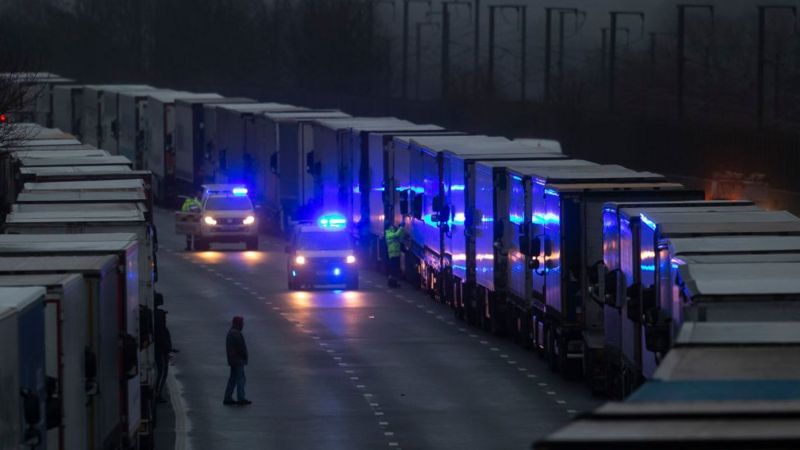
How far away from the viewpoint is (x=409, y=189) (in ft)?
167

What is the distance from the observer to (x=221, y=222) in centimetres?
6194

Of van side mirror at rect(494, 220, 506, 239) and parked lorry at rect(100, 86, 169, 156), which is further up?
parked lorry at rect(100, 86, 169, 156)

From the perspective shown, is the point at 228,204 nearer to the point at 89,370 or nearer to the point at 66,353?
the point at 89,370

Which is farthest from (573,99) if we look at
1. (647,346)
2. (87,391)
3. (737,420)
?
(737,420)

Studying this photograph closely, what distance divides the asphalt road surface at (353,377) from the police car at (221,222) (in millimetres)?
9758

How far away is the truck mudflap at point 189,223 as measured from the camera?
6234 cm

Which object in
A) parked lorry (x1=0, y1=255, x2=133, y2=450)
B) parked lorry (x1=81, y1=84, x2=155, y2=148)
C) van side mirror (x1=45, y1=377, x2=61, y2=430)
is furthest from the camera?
parked lorry (x1=81, y1=84, x2=155, y2=148)

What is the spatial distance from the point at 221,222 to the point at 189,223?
48.5 inches

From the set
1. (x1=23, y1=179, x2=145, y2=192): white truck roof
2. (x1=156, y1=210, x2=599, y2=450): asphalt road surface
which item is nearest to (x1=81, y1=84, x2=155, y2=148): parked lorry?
(x1=156, y1=210, x2=599, y2=450): asphalt road surface

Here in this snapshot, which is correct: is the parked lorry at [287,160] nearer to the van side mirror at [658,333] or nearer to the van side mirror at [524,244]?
the van side mirror at [524,244]

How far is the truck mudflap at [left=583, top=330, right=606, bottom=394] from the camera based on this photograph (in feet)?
106

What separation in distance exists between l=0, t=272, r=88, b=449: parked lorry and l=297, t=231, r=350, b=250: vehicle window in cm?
3086

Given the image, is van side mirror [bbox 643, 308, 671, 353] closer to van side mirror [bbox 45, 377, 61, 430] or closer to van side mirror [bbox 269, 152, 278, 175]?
van side mirror [bbox 45, 377, 61, 430]

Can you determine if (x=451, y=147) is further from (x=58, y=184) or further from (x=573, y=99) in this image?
(x=573, y=99)
